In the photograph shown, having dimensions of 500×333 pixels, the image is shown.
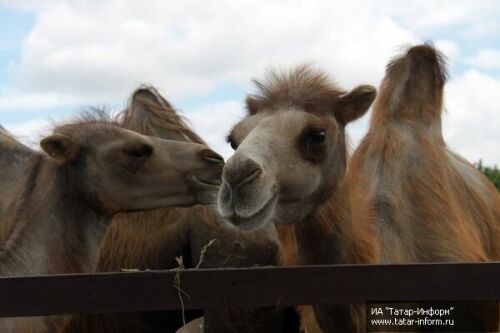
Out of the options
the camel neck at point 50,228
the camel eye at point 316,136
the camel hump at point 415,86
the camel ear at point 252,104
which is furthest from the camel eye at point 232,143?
the camel hump at point 415,86

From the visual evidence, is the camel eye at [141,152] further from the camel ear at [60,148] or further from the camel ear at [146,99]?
the camel ear at [146,99]

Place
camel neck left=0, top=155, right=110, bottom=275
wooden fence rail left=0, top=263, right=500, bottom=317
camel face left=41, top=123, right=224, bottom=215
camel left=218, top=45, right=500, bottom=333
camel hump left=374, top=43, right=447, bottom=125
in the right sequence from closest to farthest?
wooden fence rail left=0, top=263, right=500, bottom=317 < camel left=218, top=45, right=500, bottom=333 < camel neck left=0, top=155, right=110, bottom=275 < camel face left=41, top=123, right=224, bottom=215 < camel hump left=374, top=43, right=447, bottom=125

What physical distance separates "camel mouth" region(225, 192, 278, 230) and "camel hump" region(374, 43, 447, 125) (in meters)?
1.87

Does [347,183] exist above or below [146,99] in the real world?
below

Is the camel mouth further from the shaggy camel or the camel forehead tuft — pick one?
the shaggy camel

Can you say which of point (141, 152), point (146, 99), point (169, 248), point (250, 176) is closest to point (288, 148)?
point (250, 176)

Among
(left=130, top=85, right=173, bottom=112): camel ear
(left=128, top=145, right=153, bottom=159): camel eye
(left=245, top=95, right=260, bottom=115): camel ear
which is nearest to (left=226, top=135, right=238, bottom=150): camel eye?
(left=245, top=95, right=260, bottom=115): camel ear

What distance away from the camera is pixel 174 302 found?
417cm

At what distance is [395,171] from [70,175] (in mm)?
2074

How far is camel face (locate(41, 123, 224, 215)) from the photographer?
590cm

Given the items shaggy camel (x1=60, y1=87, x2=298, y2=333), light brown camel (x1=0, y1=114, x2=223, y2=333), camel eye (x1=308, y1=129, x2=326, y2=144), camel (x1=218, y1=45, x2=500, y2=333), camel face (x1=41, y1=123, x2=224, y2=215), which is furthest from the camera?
shaggy camel (x1=60, y1=87, x2=298, y2=333)

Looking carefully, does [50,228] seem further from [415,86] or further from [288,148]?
[415,86]

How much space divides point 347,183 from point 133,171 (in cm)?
141

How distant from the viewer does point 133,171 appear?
595 centimetres
